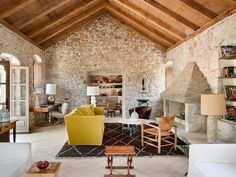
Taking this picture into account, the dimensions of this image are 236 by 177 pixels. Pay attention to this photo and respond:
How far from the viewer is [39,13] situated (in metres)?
6.40

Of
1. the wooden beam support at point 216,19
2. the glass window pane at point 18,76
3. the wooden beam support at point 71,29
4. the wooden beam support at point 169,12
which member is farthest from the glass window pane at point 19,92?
the wooden beam support at point 216,19

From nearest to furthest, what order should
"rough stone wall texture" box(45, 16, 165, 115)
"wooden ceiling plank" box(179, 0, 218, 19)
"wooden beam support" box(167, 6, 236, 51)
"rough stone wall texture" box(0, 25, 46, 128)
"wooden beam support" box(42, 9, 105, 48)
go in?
"wooden beam support" box(167, 6, 236, 51) < "wooden ceiling plank" box(179, 0, 218, 19) < "rough stone wall texture" box(0, 25, 46, 128) < "wooden beam support" box(42, 9, 105, 48) < "rough stone wall texture" box(45, 16, 165, 115)

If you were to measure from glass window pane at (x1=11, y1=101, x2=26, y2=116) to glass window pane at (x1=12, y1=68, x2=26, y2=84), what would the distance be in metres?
0.65

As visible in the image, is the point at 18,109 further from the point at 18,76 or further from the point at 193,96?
the point at 193,96

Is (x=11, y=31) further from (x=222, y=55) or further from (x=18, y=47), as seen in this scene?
(x=222, y=55)

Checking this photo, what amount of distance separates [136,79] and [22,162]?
755 centimetres

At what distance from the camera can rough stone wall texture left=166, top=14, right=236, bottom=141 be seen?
4957mm

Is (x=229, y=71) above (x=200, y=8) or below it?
below

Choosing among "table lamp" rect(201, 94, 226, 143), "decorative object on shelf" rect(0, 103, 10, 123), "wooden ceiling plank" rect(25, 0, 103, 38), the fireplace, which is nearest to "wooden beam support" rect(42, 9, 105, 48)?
"wooden ceiling plank" rect(25, 0, 103, 38)

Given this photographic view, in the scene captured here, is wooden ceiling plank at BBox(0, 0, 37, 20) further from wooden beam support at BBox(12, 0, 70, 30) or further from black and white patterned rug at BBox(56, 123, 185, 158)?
black and white patterned rug at BBox(56, 123, 185, 158)

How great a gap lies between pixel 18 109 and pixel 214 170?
619 centimetres

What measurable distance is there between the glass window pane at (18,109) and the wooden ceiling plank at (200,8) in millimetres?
5507

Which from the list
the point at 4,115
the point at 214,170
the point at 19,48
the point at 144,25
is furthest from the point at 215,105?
the point at 19,48

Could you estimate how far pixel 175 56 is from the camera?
8984 mm
